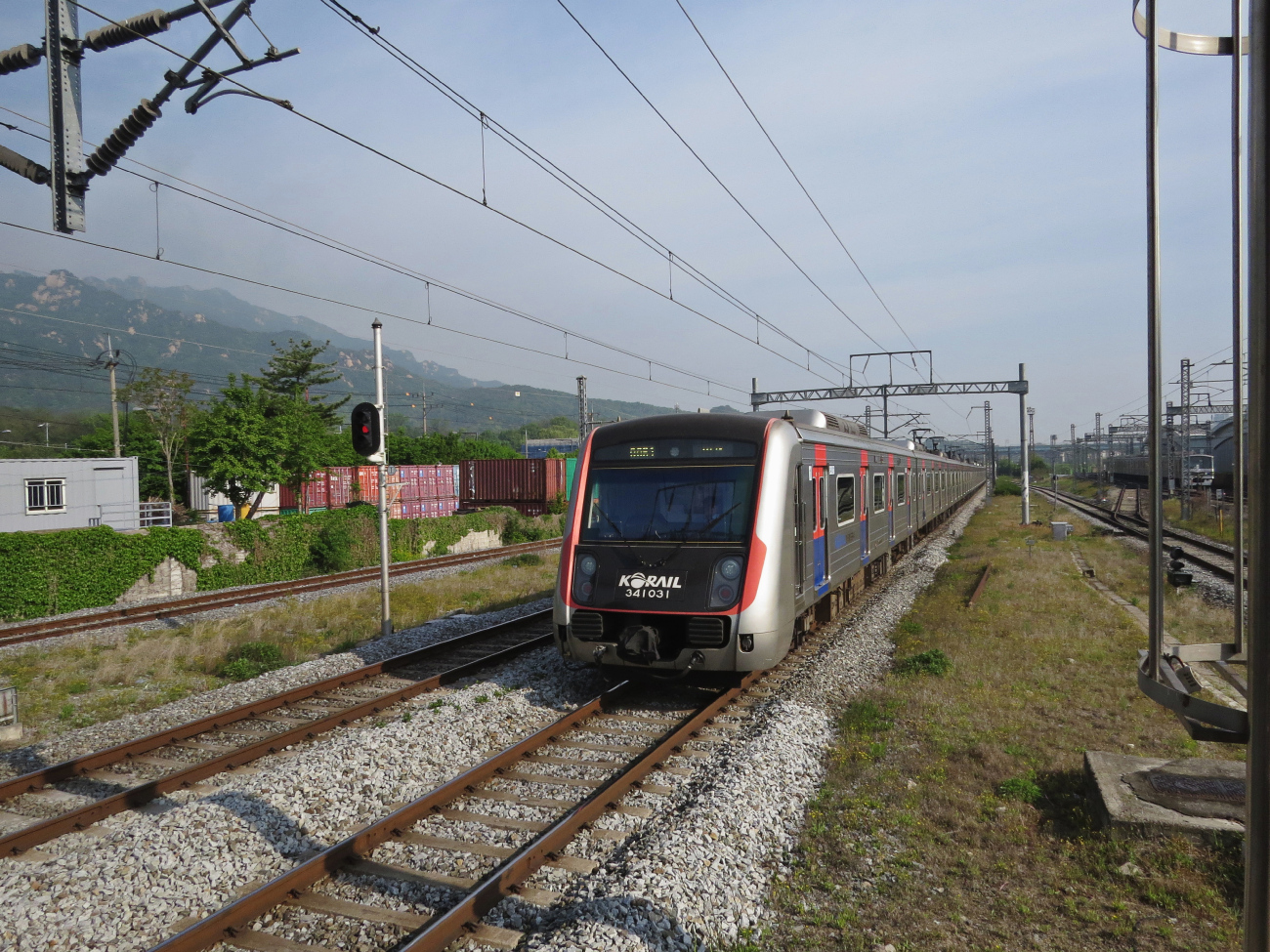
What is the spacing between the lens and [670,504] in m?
8.35

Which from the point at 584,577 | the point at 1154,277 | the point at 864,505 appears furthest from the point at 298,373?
the point at 1154,277

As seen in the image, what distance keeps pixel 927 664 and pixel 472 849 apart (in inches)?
249

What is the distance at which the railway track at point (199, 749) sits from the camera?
5.93 m

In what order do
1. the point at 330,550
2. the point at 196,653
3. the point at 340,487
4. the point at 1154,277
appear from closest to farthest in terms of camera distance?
the point at 1154,277, the point at 196,653, the point at 330,550, the point at 340,487

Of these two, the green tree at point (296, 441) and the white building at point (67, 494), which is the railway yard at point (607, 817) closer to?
the green tree at point (296, 441)

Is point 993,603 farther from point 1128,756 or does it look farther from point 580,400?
point 580,400

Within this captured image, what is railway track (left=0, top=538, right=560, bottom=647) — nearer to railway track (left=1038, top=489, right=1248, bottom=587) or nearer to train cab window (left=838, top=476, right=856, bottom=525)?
train cab window (left=838, top=476, right=856, bottom=525)

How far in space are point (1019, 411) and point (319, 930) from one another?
33.4 meters

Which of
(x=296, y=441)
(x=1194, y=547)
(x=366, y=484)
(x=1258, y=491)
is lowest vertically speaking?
(x=1194, y=547)

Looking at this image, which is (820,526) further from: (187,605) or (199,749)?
(187,605)

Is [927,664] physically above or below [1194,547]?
above

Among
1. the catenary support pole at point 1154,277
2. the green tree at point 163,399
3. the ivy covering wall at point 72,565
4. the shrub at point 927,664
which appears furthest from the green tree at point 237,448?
the catenary support pole at point 1154,277

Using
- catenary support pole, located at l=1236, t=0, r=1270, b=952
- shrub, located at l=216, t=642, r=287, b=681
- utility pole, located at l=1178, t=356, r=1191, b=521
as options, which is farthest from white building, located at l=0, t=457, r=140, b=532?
utility pole, located at l=1178, t=356, r=1191, b=521

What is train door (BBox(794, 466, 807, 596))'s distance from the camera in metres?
8.70
